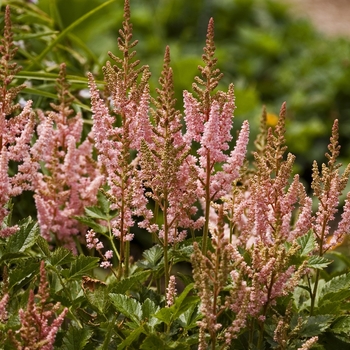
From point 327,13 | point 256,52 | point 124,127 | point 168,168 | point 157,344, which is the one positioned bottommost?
point 157,344

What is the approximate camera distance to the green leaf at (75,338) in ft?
4.84

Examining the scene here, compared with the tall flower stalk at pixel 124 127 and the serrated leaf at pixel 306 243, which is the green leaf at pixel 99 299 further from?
the serrated leaf at pixel 306 243

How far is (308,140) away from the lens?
6574 mm

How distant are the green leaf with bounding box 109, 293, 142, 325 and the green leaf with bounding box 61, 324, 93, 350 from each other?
9 centimetres

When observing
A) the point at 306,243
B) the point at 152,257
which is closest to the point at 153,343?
the point at 152,257

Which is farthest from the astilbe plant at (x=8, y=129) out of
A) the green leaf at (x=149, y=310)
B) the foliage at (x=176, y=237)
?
the green leaf at (x=149, y=310)

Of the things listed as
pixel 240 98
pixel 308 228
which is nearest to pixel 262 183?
pixel 308 228

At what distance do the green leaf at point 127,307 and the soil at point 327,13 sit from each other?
8315 mm

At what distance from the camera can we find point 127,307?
1470 mm

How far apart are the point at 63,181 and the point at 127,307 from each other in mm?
605

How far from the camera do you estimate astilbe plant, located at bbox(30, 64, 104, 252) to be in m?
1.94

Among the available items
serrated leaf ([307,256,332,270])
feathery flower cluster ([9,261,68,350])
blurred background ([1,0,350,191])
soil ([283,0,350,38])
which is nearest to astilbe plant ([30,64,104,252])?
feathery flower cluster ([9,261,68,350])

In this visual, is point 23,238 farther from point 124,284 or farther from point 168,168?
point 168,168

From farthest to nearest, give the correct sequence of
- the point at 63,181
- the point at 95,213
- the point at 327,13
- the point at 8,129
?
the point at 327,13 → the point at 63,181 → the point at 95,213 → the point at 8,129
